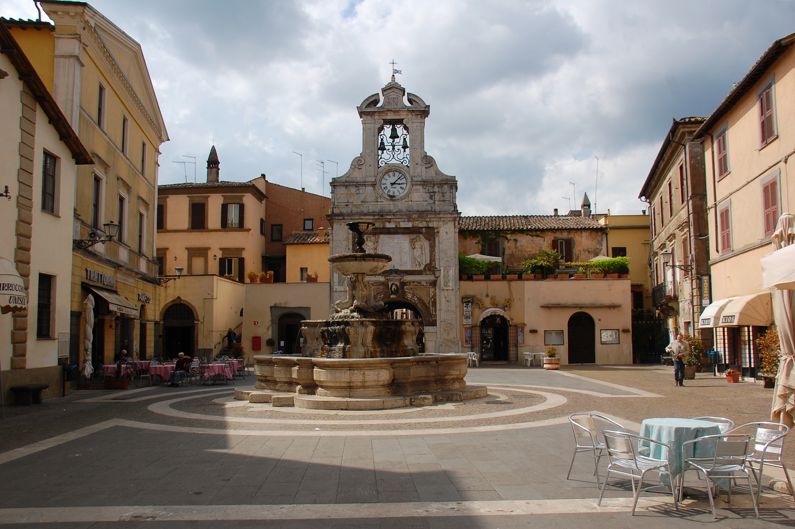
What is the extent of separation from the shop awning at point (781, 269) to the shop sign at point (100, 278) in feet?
68.3

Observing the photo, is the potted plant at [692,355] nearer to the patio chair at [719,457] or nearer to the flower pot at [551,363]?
the flower pot at [551,363]

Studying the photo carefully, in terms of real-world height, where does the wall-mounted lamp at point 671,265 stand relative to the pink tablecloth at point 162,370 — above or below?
above

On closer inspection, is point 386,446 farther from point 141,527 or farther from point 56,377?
point 56,377

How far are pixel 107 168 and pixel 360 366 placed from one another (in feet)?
53.3

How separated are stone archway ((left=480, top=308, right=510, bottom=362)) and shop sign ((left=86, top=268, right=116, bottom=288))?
21.5 metres

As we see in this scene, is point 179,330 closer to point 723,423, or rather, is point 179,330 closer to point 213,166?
point 213,166

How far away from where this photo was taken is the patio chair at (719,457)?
21.6 ft

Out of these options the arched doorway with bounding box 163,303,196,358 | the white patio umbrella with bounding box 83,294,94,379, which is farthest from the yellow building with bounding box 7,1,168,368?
the arched doorway with bounding box 163,303,196,358

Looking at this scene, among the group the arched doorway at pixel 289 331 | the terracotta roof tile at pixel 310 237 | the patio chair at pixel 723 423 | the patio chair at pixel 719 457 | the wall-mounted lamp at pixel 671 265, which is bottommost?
the patio chair at pixel 719 457

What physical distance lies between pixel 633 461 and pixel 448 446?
3.58m

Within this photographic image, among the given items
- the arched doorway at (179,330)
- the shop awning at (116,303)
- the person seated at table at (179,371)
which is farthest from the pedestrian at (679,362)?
the arched doorway at (179,330)

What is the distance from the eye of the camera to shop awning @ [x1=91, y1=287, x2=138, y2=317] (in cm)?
2305

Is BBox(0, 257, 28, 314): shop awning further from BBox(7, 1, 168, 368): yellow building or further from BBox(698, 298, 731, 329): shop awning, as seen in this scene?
BBox(698, 298, 731, 329): shop awning

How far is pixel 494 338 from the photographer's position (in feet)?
132
